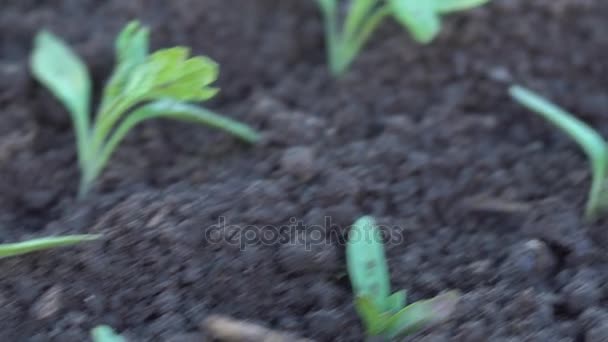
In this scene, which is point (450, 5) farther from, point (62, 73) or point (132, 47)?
point (62, 73)

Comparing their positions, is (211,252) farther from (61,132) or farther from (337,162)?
(61,132)

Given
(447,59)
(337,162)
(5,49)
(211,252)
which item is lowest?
(211,252)

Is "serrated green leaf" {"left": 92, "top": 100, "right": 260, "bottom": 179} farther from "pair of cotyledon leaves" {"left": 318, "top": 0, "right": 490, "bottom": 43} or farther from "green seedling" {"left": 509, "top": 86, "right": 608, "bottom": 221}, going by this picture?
"green seedling" {"left": 509, "top": 86, "right": 608, "bottom": 221}

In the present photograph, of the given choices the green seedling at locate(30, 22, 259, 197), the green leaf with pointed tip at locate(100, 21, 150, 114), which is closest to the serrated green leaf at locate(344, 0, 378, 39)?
A: the green seedling at locate(30, 22, 259, 197)

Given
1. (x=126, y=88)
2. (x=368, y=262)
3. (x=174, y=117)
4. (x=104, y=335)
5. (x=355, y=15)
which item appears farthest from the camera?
(x=355, y=15)

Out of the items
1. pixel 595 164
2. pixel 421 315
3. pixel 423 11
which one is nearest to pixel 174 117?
pixel 423 11

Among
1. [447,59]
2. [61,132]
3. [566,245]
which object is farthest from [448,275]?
[61,132]
